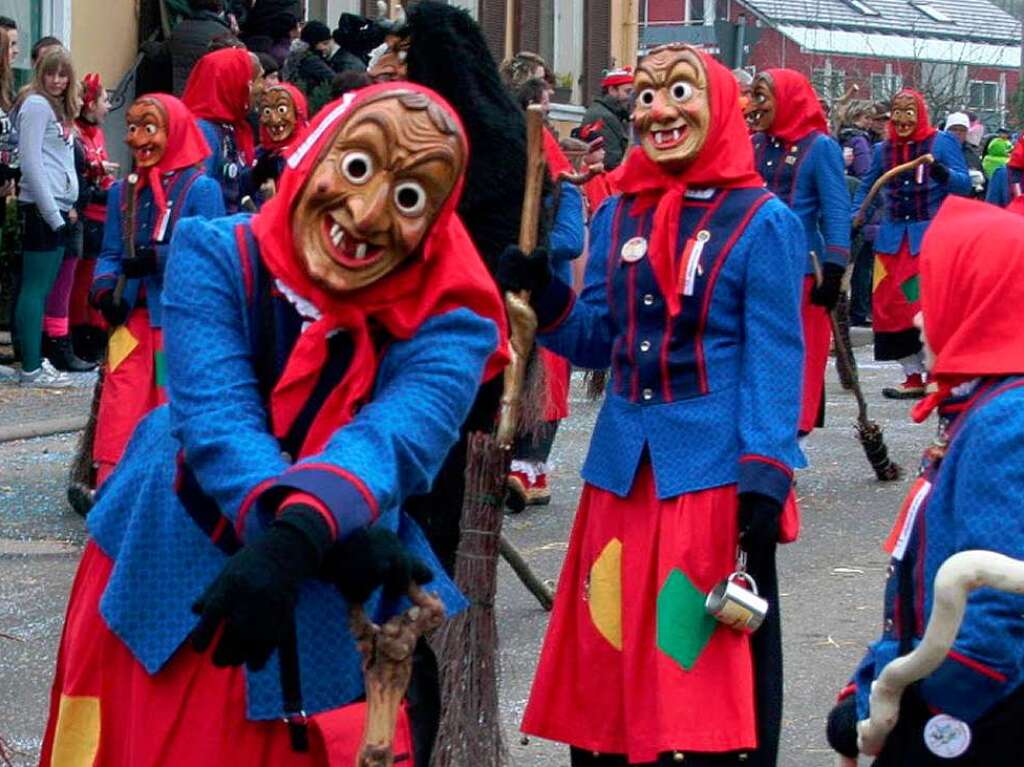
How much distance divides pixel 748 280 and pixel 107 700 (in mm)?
1905

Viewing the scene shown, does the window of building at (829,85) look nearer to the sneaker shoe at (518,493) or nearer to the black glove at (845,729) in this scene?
the sneaker shoe at (518,493)

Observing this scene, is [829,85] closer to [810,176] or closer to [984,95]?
[984,95]

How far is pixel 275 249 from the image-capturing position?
3355 mm

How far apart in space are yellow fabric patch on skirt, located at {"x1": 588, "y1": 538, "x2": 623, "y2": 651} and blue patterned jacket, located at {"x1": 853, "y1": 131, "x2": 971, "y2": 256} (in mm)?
9216

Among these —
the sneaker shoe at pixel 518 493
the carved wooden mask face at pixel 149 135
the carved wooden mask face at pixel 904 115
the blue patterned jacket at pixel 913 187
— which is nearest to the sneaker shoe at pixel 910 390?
the blue patterned jacket at pixel 913 187

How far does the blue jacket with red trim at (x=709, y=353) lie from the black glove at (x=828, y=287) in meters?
4.85

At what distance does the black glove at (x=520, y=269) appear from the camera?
4859 mm

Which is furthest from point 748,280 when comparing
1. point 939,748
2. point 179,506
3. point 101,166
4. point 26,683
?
point 101,166

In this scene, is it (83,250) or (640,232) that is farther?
(83,250)

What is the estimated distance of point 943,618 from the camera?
3.13 metres

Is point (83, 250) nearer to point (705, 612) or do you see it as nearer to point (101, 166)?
point (101, 166)

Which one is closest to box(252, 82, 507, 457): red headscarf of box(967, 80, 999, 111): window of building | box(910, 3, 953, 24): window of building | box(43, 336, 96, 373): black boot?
box(43, 336, 96, 373): black boot

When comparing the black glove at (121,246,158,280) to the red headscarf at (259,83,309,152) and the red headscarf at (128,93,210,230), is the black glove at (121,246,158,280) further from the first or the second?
the red headscarf at (259,83,309,152)

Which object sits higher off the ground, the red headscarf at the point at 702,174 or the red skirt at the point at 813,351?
the red headscarf at the point at 702,174
